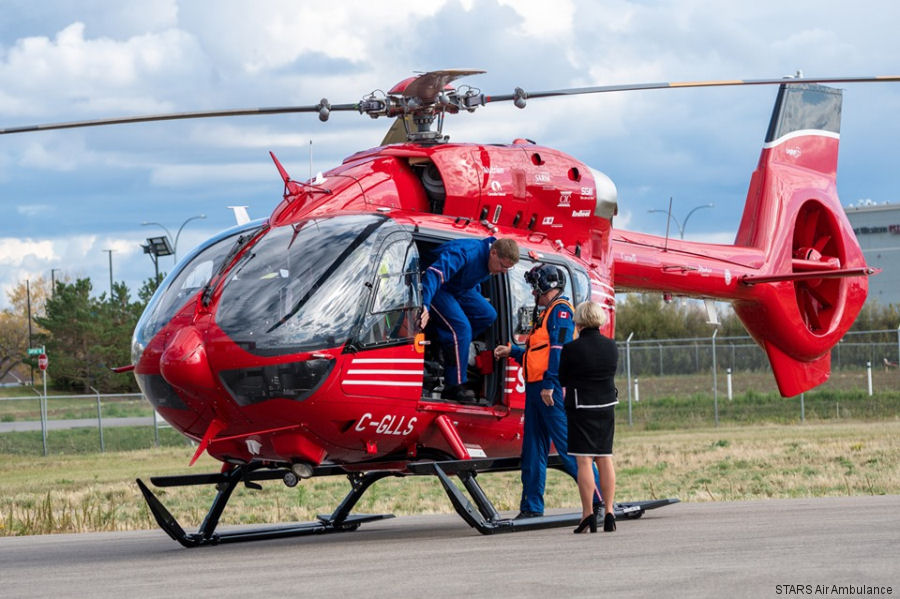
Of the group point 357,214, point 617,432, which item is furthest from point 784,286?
point 617,432

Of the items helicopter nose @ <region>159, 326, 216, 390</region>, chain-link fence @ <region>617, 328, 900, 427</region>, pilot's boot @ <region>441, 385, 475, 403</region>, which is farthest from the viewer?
chain-link fence @ <region>617, 328, 900, 427</region>

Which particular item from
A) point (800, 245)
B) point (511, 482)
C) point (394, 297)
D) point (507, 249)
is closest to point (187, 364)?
point (394, 297)

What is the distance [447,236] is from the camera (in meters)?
11.3

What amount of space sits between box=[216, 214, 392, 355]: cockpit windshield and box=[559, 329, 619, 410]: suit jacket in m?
1.78

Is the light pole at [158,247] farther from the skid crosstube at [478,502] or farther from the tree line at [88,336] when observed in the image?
the skid crosstube at [478,502]

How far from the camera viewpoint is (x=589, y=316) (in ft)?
34.1

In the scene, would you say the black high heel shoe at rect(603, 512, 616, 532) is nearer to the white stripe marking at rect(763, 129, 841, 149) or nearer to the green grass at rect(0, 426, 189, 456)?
the white stripe marking at rect(763, 129, 841, 149)

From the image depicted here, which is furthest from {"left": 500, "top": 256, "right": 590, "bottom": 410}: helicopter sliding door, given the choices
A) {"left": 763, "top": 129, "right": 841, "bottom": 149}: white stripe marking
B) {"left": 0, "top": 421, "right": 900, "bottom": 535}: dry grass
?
{"left": 763, "top": 129, "right": 841, "bottom": 149}: white stripe marking

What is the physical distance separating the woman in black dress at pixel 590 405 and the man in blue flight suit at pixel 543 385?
0.63m

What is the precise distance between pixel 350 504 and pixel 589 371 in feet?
12.5

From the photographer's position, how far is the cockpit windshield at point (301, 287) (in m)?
9.88

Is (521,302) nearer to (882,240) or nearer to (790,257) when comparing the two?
(790,257)

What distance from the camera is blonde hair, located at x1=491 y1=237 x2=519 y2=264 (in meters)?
11.0

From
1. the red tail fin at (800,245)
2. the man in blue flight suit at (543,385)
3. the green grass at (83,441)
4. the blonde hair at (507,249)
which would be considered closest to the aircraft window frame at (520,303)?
the man in blue flight suit at (543,385)
